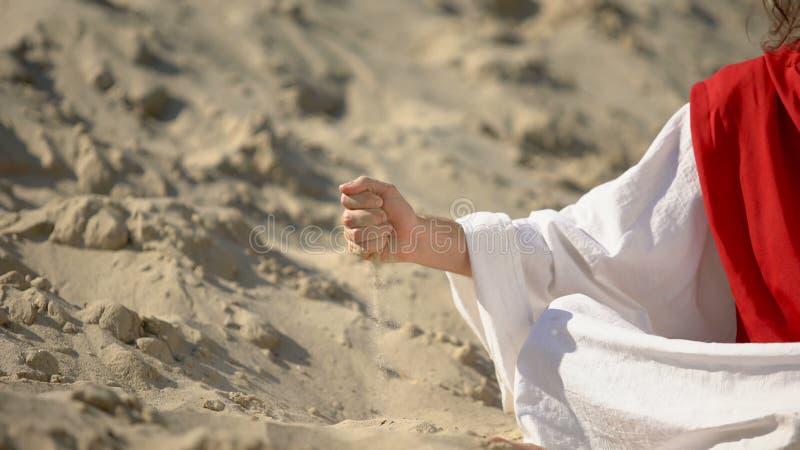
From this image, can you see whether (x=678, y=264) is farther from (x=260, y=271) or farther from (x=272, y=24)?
(x=272, y=24)

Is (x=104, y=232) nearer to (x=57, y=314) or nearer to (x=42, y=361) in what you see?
(x=57, y=314)

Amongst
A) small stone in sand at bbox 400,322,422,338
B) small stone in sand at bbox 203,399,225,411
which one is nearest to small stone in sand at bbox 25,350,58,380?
small stone in sand at bbox 203,399,225,411

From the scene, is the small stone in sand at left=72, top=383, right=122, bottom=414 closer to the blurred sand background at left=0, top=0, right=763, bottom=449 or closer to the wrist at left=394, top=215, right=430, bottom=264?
the blurred sand background at left=0, top=0, right=763, bottom=449

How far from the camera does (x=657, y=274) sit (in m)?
2.01

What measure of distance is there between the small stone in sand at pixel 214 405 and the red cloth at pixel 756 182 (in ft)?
3.94

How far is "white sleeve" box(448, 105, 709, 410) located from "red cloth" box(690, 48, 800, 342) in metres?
0.07

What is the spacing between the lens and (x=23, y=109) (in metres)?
3.10

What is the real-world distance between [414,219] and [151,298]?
3.03 feet

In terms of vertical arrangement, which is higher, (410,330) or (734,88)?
(734,88)

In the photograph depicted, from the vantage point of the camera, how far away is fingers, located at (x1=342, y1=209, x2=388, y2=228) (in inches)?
71.7

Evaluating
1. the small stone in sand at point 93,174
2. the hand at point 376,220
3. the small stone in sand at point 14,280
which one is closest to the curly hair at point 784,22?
the hand at point 376,220

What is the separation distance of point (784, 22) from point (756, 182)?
44cm

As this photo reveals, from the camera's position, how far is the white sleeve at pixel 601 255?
1.93 m

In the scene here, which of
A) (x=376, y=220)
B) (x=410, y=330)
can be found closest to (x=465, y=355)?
(x=410, y=330)
